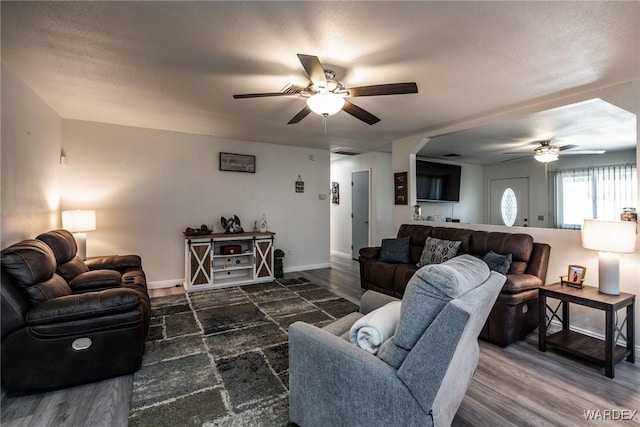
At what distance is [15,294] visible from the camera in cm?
197

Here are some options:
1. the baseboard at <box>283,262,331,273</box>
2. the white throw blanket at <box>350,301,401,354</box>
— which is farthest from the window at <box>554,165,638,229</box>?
the baseboard at <box>283,262,331,273</box>

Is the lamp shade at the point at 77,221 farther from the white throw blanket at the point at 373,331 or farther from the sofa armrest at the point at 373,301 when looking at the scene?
the white throw blanket at the point at 373,331

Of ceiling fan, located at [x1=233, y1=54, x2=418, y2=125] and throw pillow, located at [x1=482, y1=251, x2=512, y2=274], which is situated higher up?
ceiling fan, located at [x1=233, y1=54, x2=418, y2=125]

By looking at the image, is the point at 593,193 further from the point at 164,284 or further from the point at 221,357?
the point at 164,284

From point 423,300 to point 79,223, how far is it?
13.0 feet

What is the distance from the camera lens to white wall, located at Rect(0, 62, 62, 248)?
2.35 m

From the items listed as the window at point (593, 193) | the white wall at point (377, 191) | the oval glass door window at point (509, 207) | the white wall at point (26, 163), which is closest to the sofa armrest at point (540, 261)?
the window at point (593, 193)

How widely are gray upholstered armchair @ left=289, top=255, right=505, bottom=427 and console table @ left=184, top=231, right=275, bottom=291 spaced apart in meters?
3.21

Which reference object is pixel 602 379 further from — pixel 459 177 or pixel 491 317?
pixel 459 177

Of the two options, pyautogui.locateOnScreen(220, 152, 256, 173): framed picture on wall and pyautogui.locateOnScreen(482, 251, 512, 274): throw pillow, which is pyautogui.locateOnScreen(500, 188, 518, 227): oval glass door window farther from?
pyautogui.locateOnScreen(220, 152, 256, 173): framed picture on wall

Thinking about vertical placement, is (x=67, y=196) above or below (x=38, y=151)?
below

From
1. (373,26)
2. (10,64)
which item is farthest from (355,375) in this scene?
(10,64)

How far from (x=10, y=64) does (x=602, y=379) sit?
5.16 m

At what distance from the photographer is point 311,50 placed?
2.13m
